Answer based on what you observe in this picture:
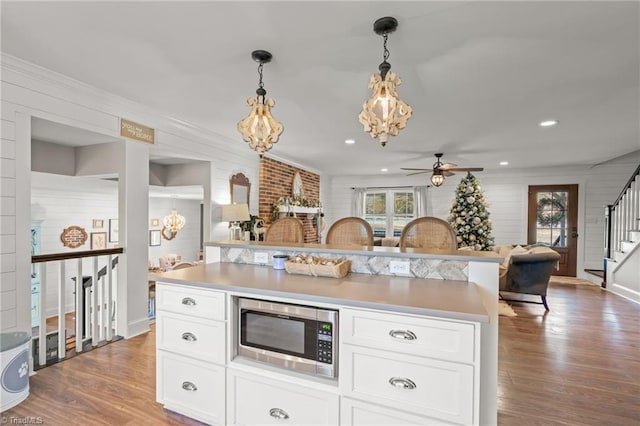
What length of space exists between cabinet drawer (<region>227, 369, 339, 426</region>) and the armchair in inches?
155

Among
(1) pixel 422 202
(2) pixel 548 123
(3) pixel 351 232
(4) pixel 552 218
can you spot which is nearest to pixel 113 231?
(3) pixel 351 232

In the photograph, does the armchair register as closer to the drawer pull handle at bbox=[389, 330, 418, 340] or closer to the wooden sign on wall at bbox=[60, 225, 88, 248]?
the drawer pull handle at bbox=[389, 330, 418, 340]

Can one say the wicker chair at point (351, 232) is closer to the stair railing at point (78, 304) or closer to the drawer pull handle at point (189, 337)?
the drawer pull handle at point (189, 337)

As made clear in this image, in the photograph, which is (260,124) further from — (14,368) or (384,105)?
(14,368)

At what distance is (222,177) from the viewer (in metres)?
4.59

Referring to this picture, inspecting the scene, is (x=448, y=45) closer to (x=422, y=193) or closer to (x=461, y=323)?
(x=461, y=323)

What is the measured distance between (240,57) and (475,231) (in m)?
5.15

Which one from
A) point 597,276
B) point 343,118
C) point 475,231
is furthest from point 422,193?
point 343,118

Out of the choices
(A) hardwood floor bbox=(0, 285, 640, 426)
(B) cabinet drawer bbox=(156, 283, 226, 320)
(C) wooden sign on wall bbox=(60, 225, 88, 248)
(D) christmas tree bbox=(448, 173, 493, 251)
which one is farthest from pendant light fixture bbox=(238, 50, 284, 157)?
(C) wooden sign on wall bbox=(60, 225, 88, 248)

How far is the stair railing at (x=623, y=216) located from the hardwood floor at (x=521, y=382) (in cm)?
233

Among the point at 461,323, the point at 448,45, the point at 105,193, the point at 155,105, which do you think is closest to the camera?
the point at 461,323

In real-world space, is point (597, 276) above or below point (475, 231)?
below

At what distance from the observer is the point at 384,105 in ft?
5.91

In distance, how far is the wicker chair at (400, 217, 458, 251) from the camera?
248 centimetres
